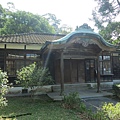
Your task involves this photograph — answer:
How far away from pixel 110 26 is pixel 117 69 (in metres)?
5.67

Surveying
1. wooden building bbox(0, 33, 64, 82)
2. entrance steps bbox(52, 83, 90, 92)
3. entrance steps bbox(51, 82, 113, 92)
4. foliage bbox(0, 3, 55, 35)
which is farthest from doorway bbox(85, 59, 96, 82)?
foliage bbox(0, 3, 55, 35)

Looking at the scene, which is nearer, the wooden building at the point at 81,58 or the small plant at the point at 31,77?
the small plant at the point at 31,77

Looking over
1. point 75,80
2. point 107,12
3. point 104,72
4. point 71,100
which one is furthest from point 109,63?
point 71,100

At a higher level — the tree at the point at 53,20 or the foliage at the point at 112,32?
the tree at the point at 53,20

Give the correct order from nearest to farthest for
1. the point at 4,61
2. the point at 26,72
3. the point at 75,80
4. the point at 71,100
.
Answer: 1. the point at 71,100
2. the point at 26,72
3. the point at 4,61
4. the point at 75,80

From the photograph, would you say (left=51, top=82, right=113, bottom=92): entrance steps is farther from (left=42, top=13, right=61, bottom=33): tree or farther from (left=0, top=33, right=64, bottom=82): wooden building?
(left=42, top=13, right=61, bottom=33): tree

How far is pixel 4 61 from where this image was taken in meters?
11.1

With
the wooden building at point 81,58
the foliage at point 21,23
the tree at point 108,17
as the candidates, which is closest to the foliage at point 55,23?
the foliage at point 21,23

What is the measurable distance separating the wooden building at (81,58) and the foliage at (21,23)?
17.1 m

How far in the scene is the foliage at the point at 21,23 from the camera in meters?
28.2

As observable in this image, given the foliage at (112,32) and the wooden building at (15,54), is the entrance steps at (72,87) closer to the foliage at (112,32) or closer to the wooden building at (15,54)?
the wooden building at (15,54)

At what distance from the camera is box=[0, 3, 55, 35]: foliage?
92.5 feet

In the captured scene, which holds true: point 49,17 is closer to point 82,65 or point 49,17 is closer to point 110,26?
point 110,26

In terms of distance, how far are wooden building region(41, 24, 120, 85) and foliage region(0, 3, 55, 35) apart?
17055mm
